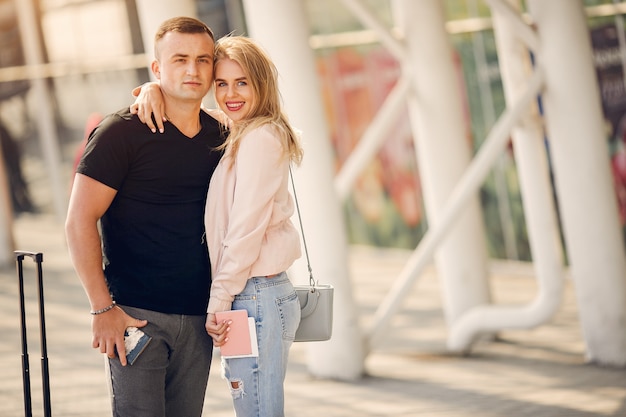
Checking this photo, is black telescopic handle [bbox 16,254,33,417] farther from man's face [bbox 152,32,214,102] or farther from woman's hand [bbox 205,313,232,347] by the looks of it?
man's face [bbox 152,32,214,102]

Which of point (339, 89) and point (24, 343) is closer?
point (24, 343)

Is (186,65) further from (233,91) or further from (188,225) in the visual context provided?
(188,225)

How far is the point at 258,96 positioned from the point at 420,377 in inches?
173

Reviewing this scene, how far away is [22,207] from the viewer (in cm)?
1956

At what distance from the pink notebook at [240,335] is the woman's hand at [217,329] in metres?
0.01

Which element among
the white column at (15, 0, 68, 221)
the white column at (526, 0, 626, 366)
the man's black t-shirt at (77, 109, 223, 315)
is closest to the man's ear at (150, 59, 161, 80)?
the man's black t-shirt at (77, 109, 223, 315)

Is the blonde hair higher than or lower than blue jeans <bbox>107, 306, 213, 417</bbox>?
higher

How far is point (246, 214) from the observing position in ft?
11.9

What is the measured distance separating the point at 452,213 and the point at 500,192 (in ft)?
16.7

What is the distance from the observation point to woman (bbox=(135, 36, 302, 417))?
3.65m

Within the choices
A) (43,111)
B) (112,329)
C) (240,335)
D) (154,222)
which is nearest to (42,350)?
Result: (112,329)

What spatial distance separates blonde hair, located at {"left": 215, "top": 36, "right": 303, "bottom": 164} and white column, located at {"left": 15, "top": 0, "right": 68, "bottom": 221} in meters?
15.6

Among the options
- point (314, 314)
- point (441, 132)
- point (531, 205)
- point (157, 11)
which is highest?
point (157, 11)

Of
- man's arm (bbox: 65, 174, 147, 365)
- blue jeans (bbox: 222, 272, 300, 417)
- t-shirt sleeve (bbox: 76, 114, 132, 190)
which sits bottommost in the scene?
blue jeans (bbox: 222, 272, 300, 417)
